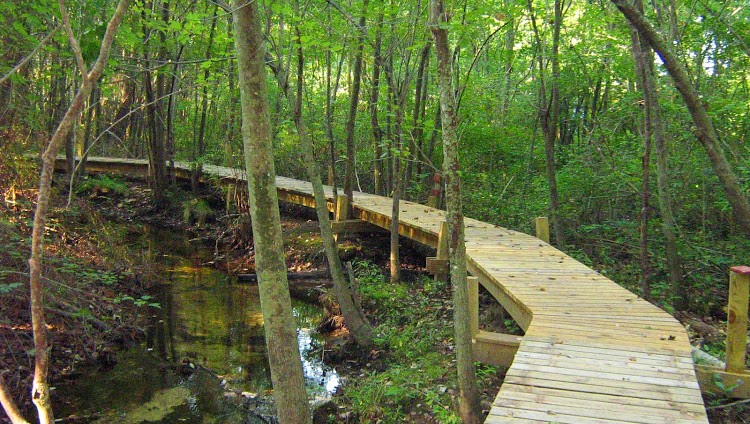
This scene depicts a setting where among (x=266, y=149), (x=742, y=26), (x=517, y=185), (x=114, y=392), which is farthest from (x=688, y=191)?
(x=114, y=392)

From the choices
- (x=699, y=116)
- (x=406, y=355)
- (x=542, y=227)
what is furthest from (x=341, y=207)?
(x=699, y=116)

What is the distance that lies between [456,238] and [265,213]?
187 cm

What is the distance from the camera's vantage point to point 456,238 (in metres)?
5.49

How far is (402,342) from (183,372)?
311cm

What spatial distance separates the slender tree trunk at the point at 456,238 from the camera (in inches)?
215

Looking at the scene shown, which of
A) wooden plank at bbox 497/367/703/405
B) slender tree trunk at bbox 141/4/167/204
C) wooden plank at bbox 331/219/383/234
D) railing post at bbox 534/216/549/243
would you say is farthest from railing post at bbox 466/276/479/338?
slender tree trunk at bbox 141/4/167/204

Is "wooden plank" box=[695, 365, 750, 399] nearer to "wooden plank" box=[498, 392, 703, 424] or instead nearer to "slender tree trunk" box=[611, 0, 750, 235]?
"wooden plank" box=[498, 392, 703, 424]

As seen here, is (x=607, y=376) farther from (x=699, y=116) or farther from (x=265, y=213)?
(x=699, y=116)

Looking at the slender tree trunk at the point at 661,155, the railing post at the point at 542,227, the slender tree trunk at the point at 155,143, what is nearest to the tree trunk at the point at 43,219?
the slender tree trunk at the point at 661,155

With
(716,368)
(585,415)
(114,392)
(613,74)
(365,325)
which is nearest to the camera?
(585,415)

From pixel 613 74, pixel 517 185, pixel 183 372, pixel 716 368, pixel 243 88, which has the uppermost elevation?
pixel 613 74

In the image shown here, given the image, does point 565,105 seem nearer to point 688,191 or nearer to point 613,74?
point 613,74

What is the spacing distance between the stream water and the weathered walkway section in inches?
116

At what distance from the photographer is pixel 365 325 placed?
348 inches
